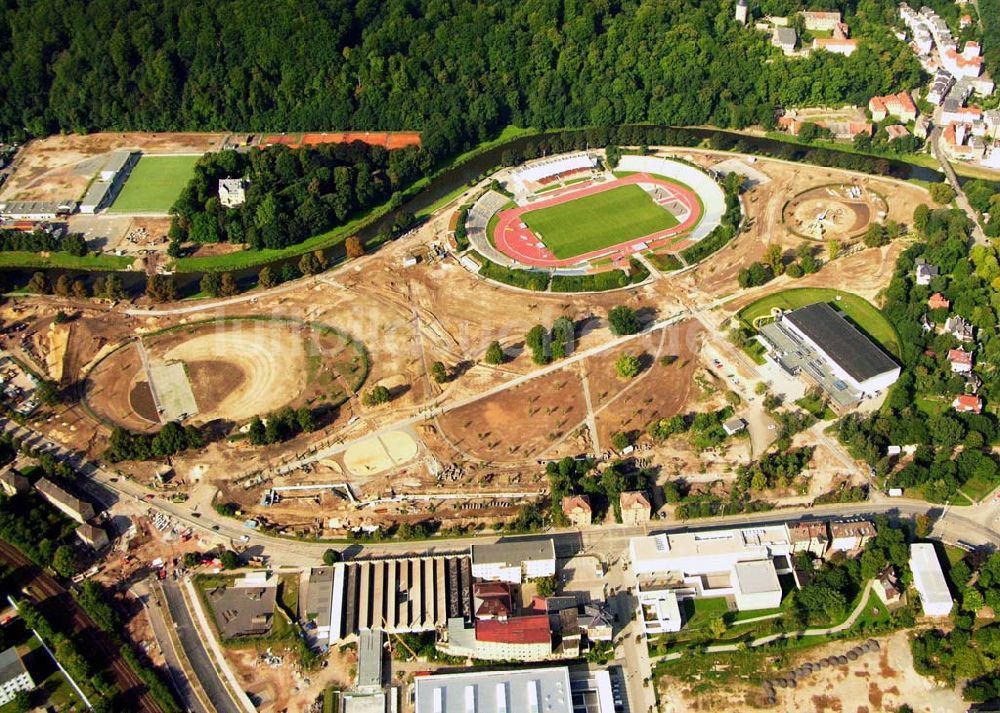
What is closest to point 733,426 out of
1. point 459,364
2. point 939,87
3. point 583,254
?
point 459,364

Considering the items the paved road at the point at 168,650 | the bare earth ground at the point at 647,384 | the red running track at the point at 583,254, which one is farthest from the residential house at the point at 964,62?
the paved road at the point at 168,650

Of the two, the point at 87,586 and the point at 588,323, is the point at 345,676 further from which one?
the point at 588,323

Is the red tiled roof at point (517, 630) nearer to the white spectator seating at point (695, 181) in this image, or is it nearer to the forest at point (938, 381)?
the forest at point (938, 381)

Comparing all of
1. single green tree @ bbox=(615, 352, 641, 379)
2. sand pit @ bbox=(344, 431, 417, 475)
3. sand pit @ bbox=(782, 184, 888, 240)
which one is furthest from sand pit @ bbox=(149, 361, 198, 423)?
sand pit @ bbox=(782, 184, 888, 240)

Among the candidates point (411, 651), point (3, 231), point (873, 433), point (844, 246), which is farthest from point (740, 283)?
point (3, 231)

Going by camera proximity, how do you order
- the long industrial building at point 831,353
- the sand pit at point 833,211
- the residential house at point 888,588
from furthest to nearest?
the sand pit at point 833,211
the long industrial building at point 831,353
the residential house at point 888,588

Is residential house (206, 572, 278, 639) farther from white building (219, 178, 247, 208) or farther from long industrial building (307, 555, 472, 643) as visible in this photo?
white building (219, 178, 247, 208)

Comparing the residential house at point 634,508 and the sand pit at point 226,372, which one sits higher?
the sand pit at point 226,372

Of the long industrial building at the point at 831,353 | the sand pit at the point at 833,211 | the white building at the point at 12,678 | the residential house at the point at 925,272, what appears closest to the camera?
the white building at the point at 12,678
